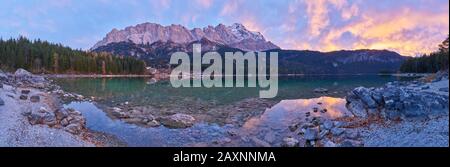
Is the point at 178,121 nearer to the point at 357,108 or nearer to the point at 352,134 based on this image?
the point at 352,134

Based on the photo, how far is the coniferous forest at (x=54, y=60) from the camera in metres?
112

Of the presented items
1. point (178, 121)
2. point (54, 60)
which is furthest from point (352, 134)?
point (54, 60)

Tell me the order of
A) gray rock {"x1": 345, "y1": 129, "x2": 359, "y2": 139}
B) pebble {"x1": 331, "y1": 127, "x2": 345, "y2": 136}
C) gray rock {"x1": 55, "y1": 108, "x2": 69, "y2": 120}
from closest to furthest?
gray rock {"x1": 345, "y1": 129, "x2": 359, "y2": 139}, pebble {"x1": 331, "y1": 127, "x2": 345, "y2": 136}, gray rock {"x1": 55, "y1": 108, "x2": 69, "y2": 120}

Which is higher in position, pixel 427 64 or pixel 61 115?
pixel 427 64

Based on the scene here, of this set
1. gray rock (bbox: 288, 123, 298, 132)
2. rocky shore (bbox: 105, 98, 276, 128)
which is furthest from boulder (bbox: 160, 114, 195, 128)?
gray rock (bbox: 288, 123, 298, 132)

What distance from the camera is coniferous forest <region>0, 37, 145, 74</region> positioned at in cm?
11231

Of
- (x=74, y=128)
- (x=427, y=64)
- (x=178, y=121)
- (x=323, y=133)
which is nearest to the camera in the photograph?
(x=323, y=133)

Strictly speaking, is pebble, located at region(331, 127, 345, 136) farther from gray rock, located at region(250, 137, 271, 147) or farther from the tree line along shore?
the tree line along shore

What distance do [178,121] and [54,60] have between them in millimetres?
118823

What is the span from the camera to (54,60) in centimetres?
12300

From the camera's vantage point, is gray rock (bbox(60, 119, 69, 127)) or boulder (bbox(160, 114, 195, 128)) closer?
gray rock (bbox(60, 119, 69, 127))

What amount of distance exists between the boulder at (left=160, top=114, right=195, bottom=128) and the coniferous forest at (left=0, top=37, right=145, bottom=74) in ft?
334
